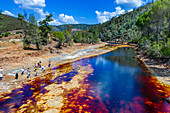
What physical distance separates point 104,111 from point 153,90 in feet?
44.2

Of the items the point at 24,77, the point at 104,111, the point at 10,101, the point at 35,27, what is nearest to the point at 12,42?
the point at 35,27

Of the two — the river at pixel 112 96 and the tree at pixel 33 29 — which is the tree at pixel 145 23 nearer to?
the river at pixel 112 96

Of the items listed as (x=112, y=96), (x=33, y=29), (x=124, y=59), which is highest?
(x=33, y=29)

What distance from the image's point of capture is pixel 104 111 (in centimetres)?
1681

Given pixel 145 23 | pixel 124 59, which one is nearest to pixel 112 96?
pixel 124 59

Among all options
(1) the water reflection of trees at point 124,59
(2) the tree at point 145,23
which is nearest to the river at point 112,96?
(1) the water reflection of trees at point 124,59

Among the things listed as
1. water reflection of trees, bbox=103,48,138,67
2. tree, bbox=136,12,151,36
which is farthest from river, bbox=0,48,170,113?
tree, bbox=136,12,151,36

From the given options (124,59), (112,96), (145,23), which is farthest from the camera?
(124,59)

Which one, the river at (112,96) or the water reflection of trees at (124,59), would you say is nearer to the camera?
the river at (112,96)

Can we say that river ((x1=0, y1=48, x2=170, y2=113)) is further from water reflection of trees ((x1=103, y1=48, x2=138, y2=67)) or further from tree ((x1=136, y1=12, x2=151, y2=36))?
tree ((x1=136, y1=12, x2=151, y2=36))

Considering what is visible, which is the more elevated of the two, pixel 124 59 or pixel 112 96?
pixel 124 59

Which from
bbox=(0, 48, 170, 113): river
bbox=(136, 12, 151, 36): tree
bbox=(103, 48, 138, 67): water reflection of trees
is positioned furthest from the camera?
bbox=(136, 12, 151, 36): tree

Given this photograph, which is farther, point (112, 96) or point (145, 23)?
point (145, 23)

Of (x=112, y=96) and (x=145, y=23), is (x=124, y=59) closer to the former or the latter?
(x=145, y=23)
